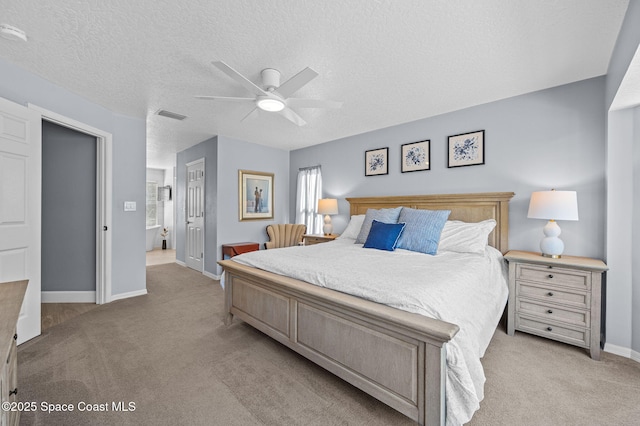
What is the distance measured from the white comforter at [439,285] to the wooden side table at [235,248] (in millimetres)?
1755

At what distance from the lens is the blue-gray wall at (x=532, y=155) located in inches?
101

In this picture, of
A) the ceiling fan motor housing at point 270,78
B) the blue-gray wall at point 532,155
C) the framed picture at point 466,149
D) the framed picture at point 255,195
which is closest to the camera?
the ceiling fan motor housing at point 270,78

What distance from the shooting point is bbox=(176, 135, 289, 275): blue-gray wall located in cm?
464

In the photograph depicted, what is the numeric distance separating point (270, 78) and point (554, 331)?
329 centimetres

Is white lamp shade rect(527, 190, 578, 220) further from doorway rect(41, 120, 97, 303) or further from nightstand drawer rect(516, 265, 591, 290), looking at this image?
doorway rect(41, 120, 97, 303)

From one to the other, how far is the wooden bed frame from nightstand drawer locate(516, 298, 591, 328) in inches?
69.4

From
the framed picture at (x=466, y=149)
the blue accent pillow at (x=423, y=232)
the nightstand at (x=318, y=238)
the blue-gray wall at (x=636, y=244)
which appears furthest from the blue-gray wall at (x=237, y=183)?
the blue-gray wall at (x=636, y=244)

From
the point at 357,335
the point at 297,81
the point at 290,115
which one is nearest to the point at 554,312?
the point at 357,335

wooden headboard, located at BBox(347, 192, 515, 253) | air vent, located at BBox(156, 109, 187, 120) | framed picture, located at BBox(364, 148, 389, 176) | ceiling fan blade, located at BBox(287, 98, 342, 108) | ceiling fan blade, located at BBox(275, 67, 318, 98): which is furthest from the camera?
framed picture, located at BBox(364, 148, 389, 176)

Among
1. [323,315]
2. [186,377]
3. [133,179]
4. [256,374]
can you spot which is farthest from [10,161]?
[323,315]

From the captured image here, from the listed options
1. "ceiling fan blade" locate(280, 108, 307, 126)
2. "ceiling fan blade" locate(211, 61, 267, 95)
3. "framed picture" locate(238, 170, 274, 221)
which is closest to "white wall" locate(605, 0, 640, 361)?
"ceiling fan blade" locate(280, 108, 307, 126)

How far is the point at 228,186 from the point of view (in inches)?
187

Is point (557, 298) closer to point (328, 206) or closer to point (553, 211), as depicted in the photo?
point (553, 211)

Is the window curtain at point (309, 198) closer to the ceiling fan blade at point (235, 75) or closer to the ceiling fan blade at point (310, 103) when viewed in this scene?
the ceiling fan blade at point (310, 103)
